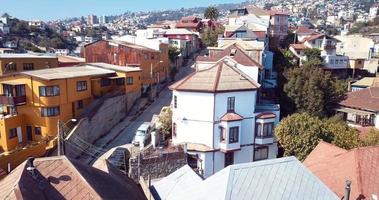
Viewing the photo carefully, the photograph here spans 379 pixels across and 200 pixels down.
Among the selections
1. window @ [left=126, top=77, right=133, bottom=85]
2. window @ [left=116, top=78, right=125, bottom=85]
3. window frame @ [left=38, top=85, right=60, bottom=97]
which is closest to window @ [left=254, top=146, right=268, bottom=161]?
window @ [left=126, top=77, right=133, bottom=85]

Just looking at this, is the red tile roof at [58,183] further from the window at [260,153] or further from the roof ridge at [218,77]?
the window at [260,153]

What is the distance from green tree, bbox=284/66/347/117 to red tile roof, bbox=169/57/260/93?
8853 mm

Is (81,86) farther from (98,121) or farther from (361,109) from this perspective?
(361,109)

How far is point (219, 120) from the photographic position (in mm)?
29828

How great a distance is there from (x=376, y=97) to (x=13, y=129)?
37533 mm

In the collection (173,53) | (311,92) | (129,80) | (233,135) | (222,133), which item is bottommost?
(233,135)

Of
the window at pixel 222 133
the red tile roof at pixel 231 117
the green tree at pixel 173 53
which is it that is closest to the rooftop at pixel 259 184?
the red tile roof at pixel 231 117

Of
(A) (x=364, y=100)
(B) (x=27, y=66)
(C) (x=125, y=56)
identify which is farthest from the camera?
(C) (x=125, y=56)

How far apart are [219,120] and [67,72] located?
54.8 ft

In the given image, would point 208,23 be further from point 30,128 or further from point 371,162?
point 371,162

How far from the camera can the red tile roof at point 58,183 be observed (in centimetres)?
1333

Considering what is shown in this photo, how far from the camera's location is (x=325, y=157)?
22547 mm

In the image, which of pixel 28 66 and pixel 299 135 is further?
pixel 28 66

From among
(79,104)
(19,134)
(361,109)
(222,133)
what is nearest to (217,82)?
(222,133)
